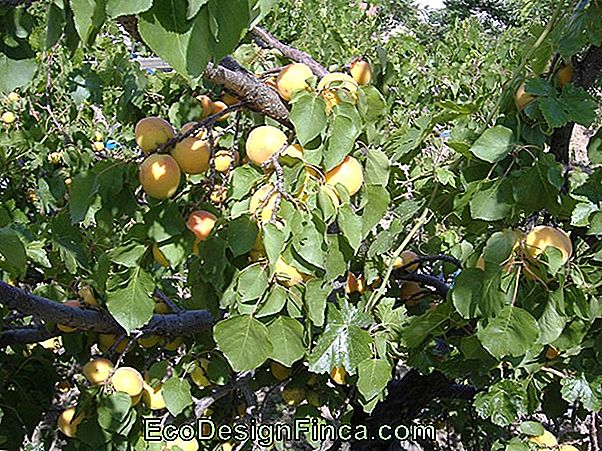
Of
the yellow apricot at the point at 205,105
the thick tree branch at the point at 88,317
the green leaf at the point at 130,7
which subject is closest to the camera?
the green leaf at the point at 130,7

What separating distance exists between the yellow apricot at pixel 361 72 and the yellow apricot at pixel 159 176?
14.0 inches

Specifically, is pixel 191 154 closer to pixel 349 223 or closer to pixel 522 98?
pixel 349 223

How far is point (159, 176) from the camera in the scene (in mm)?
958

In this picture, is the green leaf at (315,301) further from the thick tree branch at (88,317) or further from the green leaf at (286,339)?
the thick tree branch at (88,317)

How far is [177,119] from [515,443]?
2.66ft

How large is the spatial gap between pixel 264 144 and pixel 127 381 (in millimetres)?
604

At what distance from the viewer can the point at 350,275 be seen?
1.44 m

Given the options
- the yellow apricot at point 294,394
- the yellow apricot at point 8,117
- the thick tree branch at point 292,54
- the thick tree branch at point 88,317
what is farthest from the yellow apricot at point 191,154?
the yellow apricot at point 8,117

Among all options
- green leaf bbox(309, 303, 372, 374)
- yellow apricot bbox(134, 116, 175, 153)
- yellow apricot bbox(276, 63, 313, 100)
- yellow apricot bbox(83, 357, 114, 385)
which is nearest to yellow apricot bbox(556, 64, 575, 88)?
yellow apricot bbox(276, 63, 313, 100)

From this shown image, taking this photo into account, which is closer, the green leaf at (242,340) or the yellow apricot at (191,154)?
the green leaf at (242,340)

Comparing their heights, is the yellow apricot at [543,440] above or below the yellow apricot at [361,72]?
below

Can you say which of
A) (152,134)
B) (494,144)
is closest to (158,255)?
(152,134)

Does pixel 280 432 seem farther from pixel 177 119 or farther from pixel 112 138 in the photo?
pixel 112 138

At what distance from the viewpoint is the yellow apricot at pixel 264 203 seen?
86 cm
